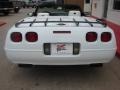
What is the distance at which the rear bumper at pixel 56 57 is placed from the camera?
4.23 metres

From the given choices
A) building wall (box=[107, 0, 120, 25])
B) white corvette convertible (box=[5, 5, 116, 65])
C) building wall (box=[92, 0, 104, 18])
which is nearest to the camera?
white corvette convertible (box=[5, 5, 116, 65])

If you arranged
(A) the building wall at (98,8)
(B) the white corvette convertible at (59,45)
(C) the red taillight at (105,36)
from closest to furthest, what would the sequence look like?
(B) the white corvette convertible at (59,45) < (C) the red taillight at (105,36) < (A) the building wall at (98,8)

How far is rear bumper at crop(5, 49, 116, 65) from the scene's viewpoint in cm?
423

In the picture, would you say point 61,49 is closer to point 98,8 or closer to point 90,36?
point 90,36

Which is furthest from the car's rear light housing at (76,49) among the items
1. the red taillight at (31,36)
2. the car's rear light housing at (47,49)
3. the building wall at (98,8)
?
the building wall at (98,8)

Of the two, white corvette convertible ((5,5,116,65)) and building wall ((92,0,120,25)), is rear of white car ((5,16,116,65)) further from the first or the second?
building wall ((92,0,120,25))

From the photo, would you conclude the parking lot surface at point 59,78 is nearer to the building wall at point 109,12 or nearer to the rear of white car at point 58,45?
the rear of white car at point 58,45

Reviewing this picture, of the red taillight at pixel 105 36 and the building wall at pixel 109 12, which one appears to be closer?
the red taillight at pixel 105 36

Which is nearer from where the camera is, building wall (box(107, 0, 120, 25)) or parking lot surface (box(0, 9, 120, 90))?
parking lot surface (box(0, 9, 120, 90))

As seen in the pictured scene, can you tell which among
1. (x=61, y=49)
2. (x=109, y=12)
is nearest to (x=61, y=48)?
(x=61, y=49)

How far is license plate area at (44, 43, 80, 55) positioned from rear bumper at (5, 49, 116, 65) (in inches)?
2.4

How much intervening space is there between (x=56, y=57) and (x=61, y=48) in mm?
173

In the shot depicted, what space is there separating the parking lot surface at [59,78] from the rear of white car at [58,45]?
428 mm

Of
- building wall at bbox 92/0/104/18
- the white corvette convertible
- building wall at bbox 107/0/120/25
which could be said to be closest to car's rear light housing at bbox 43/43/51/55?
the white corvette convertible
